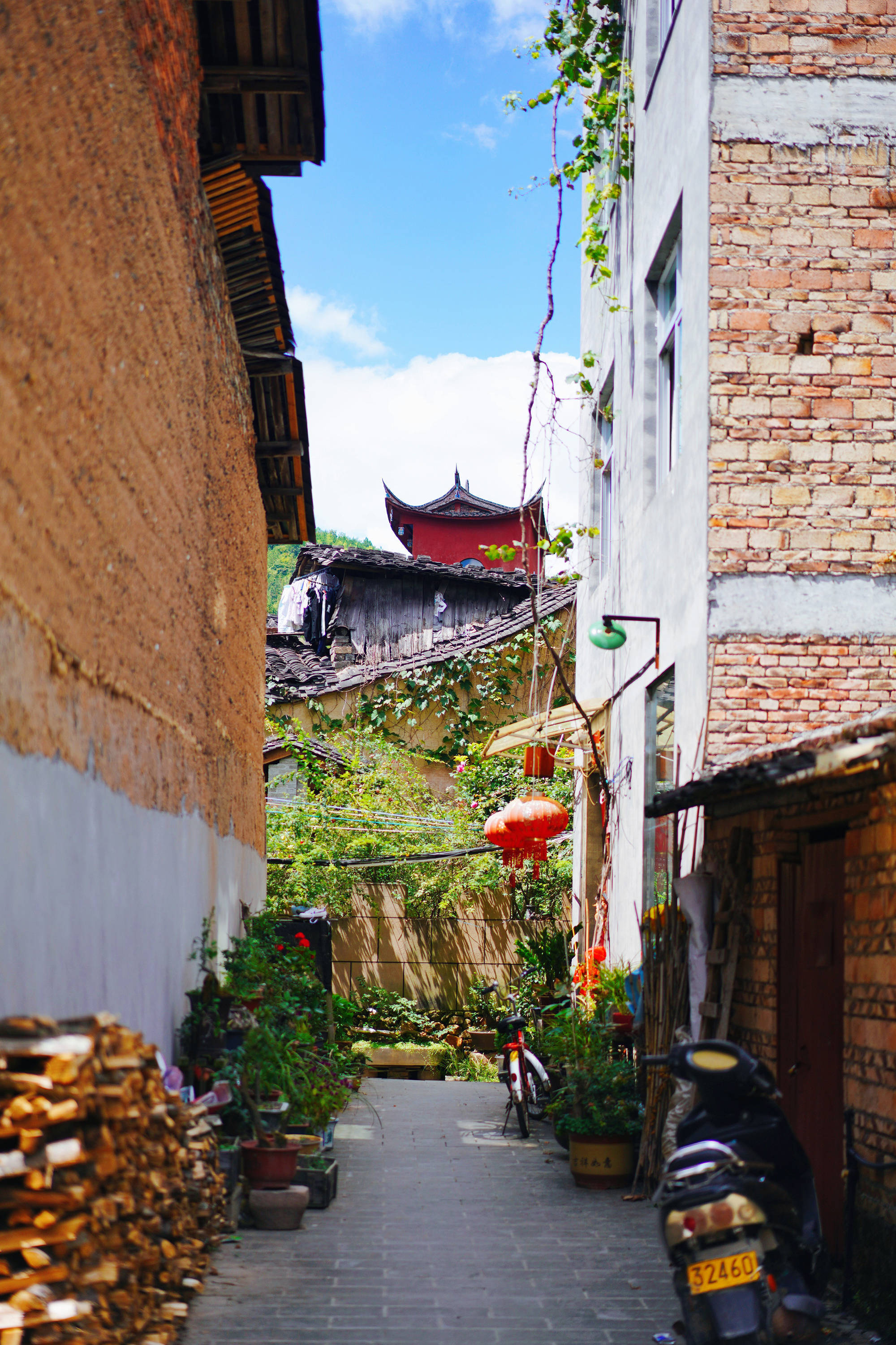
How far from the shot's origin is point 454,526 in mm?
37406

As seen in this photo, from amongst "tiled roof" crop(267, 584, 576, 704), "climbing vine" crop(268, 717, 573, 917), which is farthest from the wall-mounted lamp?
"tiled roof" crop(267, 584, 576, 704)

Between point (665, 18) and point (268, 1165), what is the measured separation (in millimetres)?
8693

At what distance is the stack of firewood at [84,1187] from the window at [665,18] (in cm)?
831

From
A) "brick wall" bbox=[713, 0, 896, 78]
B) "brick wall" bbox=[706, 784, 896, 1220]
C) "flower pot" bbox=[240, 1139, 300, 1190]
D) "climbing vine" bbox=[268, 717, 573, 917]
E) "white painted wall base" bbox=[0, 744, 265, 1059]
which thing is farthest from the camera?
"climbing vine" bbox=[268, 717, 573, 917]

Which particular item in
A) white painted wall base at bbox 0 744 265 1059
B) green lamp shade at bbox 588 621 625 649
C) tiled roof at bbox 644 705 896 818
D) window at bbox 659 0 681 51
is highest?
window at bbox 659 0 681 51

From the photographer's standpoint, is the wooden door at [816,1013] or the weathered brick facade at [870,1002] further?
the wooden door at [816,1013]

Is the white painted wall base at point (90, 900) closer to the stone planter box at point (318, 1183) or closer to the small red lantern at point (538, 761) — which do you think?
the stone planter box at point (318, 1183)

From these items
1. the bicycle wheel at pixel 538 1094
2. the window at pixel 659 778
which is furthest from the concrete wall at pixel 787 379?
the bicycle wheel at pixel 538 1094

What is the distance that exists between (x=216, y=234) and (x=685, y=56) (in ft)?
11.2

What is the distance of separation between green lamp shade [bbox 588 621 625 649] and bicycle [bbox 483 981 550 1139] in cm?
340

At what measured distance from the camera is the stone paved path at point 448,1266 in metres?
5.35

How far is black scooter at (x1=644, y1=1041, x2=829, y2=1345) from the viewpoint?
4227 mm

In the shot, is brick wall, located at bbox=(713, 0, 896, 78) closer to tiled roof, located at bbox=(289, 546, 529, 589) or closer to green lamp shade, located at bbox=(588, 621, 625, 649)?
green lamp shade, located at bbox=(588, 621, 625, 649)

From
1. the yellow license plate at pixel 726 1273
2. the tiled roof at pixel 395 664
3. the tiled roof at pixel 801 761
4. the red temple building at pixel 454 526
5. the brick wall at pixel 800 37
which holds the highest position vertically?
the red temple building at pixel 454 526
